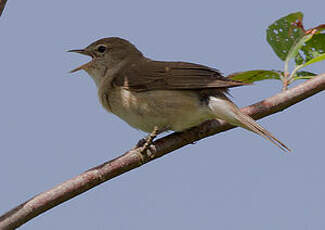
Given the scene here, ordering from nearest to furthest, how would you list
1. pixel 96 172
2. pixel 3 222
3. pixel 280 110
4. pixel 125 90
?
pixel 3 222 < pixel 96 172 < pixel 280 110 < pixel 125 90

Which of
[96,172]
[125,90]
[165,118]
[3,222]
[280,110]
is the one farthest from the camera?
[125,90]

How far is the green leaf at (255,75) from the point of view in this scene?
3541 millimetres

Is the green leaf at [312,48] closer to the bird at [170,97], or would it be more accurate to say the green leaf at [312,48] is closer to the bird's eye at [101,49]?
the bird at [170,97]

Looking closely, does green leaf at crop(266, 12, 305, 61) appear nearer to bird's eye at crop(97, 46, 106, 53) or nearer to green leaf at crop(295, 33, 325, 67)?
green leaf at crop(295, 33, 325, 67)

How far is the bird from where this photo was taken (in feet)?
12.3

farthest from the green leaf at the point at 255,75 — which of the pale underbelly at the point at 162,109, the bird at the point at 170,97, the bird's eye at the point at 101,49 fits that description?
the bird's eye at the point at 101,49

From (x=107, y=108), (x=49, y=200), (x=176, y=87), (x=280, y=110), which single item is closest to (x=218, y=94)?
(x=176, y=87)

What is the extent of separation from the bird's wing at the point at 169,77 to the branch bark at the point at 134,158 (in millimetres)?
360

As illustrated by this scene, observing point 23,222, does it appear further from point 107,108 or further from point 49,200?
point 107,108

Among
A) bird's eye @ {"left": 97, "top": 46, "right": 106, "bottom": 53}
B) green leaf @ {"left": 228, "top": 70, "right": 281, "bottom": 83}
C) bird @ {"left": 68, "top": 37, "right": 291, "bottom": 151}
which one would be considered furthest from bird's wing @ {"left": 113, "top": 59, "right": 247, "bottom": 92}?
bird's eye @ {"left": 97, "top": 46, "right": 106, "bottom": 53}

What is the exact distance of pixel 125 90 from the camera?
14.1 ft

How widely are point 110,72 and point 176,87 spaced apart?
1025mm

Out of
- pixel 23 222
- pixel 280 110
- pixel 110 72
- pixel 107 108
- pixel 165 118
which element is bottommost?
pixel 23 222

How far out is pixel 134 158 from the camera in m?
2.94
